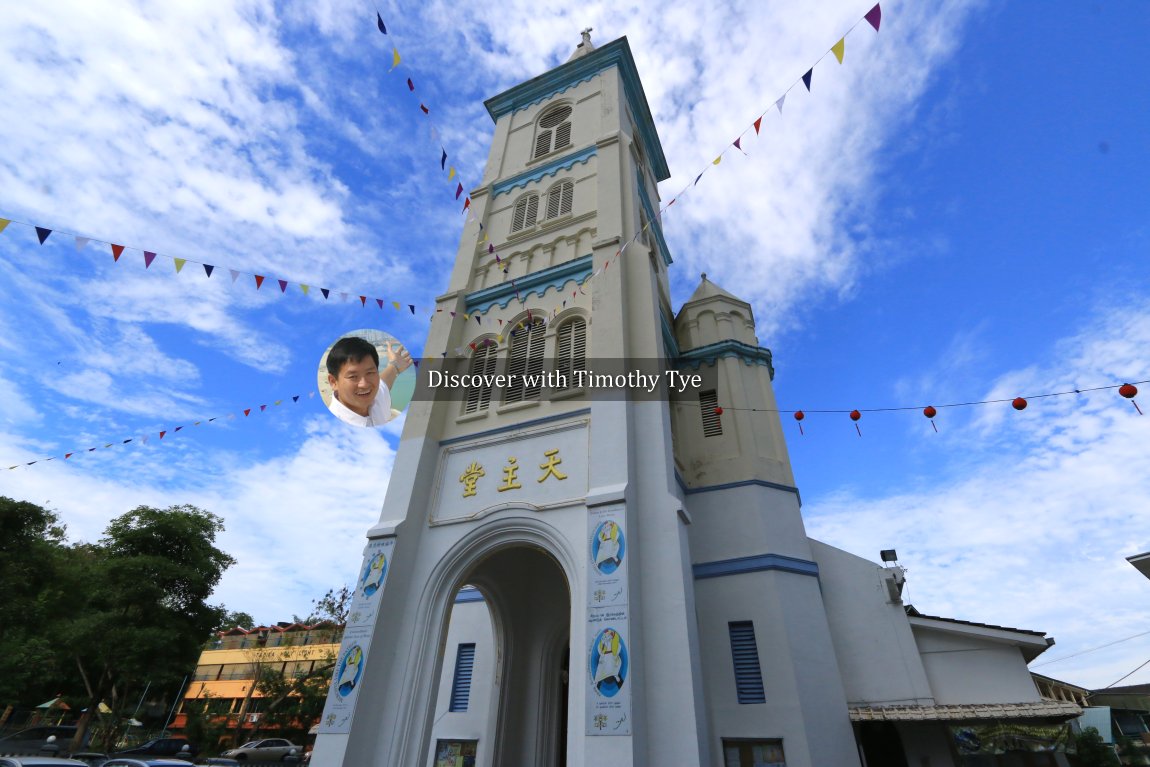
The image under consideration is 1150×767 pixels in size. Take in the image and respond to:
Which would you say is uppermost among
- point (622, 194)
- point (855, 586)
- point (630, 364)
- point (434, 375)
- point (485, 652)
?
point (622, 194)

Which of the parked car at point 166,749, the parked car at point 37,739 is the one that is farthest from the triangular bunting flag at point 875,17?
the parked car at point 37,739

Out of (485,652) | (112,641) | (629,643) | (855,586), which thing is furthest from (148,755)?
(855,586)

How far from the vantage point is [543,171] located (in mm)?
16000

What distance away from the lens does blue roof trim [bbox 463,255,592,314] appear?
1234cm

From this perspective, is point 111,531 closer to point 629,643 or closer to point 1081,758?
point 629,643

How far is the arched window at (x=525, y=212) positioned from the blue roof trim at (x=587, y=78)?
5483 millimetres

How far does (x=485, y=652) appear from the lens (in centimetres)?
1121

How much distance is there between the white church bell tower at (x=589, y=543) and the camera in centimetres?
760

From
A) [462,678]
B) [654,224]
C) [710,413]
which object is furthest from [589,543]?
[654,224]

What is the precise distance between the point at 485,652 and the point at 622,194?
1089 centimetres

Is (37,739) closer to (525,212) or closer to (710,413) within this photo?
(525,212)

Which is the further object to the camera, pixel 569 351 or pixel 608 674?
pixel 569 351

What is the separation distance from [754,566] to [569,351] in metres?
5.46

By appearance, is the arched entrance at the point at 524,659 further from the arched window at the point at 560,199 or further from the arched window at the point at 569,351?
the arched window at the point at 560,199
